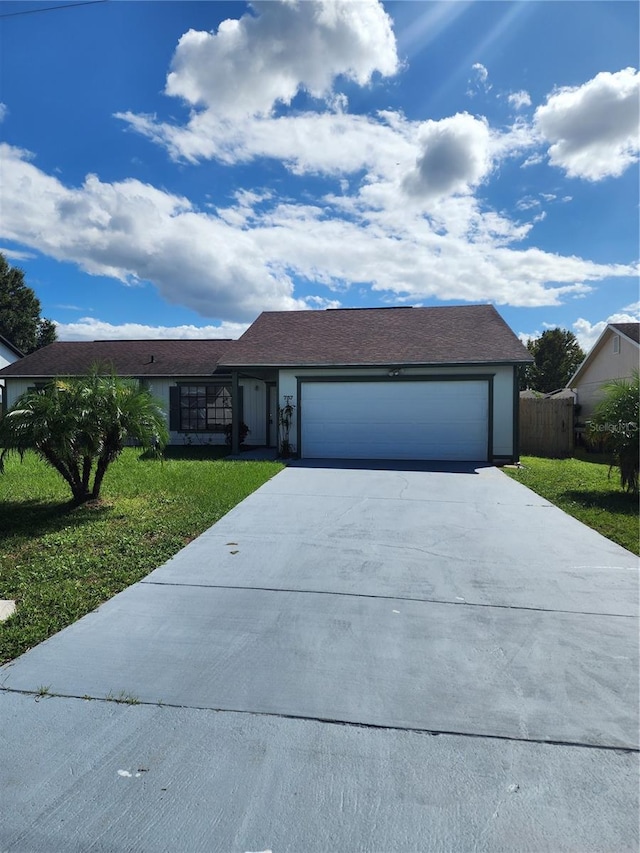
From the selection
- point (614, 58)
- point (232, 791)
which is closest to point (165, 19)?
point (614, 58)

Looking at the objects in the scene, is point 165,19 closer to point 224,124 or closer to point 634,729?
point 224,124

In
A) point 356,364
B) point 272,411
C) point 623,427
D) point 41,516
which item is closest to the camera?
point 41,516

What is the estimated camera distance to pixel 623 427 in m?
7.65

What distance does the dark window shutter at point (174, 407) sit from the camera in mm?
15500

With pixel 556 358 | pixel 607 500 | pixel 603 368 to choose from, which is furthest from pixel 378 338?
pixel 556 358

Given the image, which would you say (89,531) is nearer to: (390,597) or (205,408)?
(390,597)

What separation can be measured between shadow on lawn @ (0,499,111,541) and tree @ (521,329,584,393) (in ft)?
130

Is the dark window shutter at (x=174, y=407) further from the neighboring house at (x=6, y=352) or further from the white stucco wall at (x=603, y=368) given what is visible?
the neighboring house at (x=6, y=352)

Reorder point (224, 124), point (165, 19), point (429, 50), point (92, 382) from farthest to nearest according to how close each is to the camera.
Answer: point (224, 124), point (429, 50), point (165, 19), point (92, 382)

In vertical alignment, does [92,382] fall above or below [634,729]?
above

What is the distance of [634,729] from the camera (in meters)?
2.30

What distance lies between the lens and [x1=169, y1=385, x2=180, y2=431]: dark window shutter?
1550 centimetres

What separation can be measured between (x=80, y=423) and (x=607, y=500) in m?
8.39

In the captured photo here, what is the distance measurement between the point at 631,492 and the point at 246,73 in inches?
384
